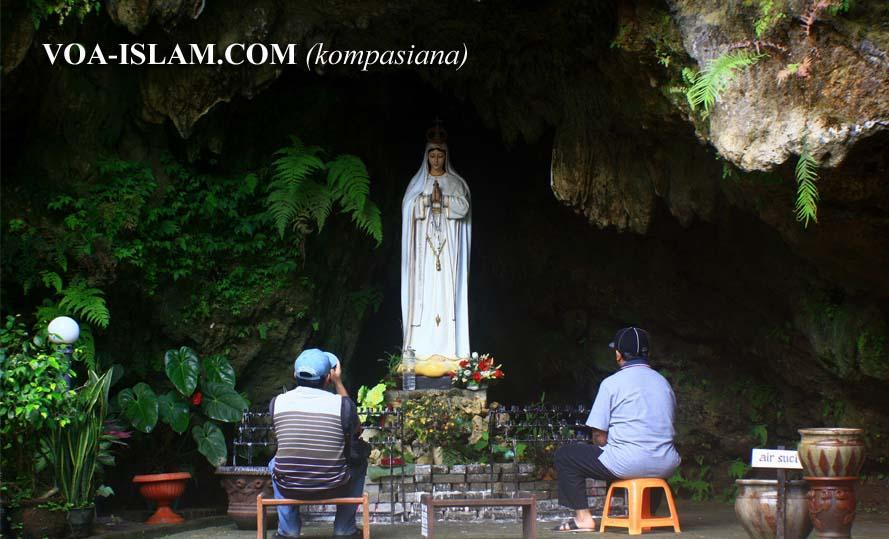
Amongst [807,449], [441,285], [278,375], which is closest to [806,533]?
[807,449]

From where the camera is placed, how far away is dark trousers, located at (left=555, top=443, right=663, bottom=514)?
695 centimetres

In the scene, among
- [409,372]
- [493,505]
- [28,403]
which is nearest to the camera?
[493,505]

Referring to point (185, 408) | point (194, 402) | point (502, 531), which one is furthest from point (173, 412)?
point (502, 531)

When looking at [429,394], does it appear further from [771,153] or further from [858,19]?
[858,19]

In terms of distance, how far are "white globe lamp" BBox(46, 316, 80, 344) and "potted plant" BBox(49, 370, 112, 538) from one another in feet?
1.26

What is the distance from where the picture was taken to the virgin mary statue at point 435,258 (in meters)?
10.0

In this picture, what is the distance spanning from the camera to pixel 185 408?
8.98 metres

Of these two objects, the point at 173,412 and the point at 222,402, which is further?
the point at 222,402

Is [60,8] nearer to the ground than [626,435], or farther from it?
farther from it

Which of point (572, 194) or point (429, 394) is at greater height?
point (572, 194)

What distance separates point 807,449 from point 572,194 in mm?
3936

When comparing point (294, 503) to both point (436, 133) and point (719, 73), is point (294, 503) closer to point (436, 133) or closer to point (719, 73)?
point (719, 73)

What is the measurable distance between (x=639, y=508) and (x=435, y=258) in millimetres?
3978

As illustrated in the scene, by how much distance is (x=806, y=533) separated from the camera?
6.22m
